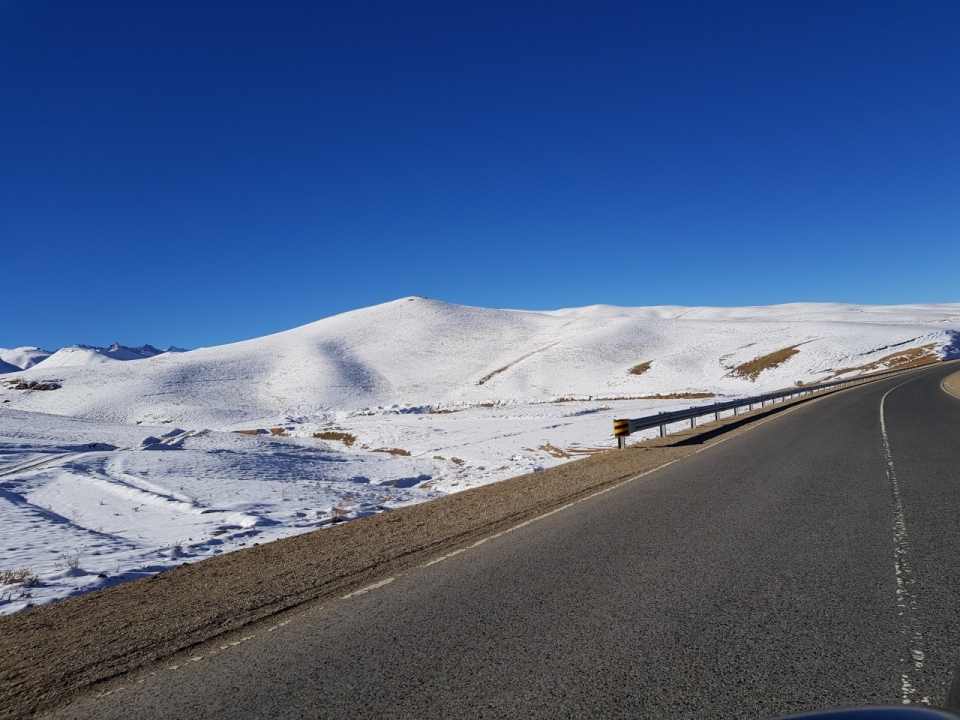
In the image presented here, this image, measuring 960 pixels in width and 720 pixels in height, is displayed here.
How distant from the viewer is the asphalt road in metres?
3.59

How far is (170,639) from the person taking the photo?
4.98 metres

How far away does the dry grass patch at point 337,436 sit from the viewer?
3787 cm

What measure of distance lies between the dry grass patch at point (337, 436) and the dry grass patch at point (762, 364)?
1981 inches

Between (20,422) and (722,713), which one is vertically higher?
(20,422)

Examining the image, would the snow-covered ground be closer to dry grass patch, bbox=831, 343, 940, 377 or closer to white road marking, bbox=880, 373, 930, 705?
dry grass patch, bbox=831, 343, 940, 377

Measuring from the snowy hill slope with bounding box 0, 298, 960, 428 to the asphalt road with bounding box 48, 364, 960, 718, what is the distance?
6049 centimetres

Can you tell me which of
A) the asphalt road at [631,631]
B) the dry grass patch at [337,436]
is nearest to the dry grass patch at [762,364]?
the dry grass patch at [337,436]

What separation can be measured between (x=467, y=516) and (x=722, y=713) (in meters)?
6.53

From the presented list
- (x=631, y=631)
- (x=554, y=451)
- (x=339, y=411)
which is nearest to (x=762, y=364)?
(x=339, y=411)

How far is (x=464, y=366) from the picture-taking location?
106875mm

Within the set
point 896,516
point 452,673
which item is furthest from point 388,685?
point 896,516

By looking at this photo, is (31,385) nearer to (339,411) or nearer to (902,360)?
(339,411)

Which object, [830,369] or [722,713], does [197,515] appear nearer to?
[722,713]

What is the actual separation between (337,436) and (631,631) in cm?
3829
